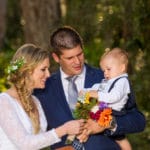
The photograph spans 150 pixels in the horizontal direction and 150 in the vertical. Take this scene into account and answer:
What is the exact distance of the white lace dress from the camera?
4746mm

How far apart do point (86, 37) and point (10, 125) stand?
7.32m

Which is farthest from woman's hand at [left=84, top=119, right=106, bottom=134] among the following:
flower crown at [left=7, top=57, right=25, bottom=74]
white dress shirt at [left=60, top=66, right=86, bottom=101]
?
flower crown at [left=7, top=57, right=25, bottom=74]

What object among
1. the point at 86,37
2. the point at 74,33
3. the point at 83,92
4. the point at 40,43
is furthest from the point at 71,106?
the point at 86,37

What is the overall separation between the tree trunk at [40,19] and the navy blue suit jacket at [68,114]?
4.37 meters

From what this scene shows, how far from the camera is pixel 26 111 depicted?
4902 millimetres

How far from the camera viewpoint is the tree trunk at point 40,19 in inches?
388

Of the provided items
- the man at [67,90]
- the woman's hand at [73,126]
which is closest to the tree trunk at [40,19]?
the man at [67,90]

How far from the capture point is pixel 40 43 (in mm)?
9797

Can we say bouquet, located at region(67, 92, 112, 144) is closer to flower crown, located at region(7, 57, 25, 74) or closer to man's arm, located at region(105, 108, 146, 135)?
man's arm, located at region(105, 108, 146, 135)

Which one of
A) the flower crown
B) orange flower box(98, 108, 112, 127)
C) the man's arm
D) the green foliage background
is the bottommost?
the green foliage background

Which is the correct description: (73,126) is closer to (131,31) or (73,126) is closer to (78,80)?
(78,80)

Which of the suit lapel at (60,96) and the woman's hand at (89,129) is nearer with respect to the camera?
the woman's hand at (89,129)

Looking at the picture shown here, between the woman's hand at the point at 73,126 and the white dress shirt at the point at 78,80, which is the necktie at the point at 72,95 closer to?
the white dress shirt at the point at 78,80

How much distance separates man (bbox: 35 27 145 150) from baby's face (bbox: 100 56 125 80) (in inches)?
6.0
